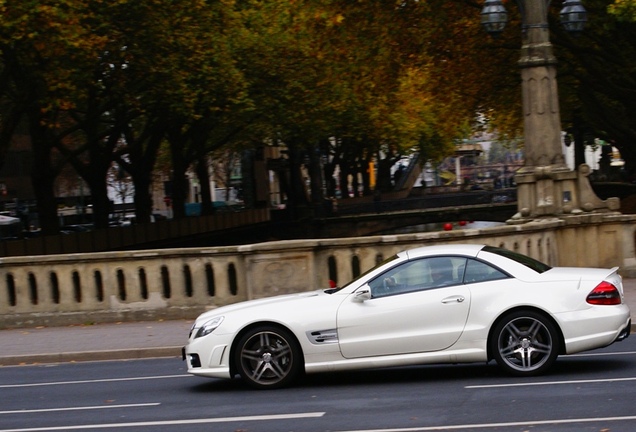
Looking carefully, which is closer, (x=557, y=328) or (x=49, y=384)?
(x=557, y=328)

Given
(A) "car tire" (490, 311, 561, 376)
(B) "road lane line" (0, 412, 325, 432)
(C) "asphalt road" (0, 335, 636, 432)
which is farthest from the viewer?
(A) "car tire" (490, 311, 561, 376)

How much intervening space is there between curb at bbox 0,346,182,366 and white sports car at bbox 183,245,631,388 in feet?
13.0

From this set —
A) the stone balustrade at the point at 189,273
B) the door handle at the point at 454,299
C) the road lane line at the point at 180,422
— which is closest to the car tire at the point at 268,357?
the road lane line at the point at 180,422

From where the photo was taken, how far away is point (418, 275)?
10.9 m

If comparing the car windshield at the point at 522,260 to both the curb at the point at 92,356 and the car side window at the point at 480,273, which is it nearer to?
the car side window at the point at 480,273

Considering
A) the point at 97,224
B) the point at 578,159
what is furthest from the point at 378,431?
the point at 578,159

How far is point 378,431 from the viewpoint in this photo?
28.1 ft

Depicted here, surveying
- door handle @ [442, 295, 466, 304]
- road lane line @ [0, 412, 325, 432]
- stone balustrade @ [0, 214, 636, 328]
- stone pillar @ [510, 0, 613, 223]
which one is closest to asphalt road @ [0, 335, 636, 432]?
road lane line @ [0, 412, 325, 432]

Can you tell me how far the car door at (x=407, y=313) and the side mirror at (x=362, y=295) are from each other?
0.02 meters

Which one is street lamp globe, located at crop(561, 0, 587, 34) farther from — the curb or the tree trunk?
the tree trunk

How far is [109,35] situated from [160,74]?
2.78m

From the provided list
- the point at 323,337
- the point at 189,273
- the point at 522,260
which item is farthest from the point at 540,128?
the point at 323,337

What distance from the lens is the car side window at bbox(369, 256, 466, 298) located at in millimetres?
10836

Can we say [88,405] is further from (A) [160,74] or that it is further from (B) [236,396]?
(A) [160,74]
